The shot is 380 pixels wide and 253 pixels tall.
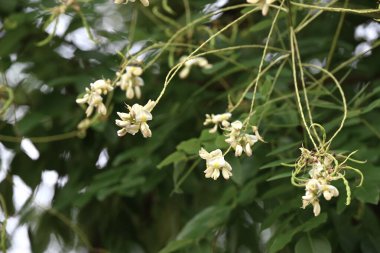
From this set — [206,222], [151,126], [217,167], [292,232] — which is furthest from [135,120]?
[151,126]

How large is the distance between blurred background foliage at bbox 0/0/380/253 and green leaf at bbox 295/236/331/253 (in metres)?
0.19

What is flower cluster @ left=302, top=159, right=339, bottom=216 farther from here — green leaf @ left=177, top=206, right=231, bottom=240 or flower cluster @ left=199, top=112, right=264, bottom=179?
green leaf @ left=177, top=206, right=231, bottom=240

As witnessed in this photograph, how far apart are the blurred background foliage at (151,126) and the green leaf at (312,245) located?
0.19 m

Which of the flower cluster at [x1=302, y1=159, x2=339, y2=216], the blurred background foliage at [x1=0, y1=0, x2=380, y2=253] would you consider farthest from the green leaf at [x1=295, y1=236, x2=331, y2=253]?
the flower cluster at [x1=302, y1=159, x2=339, y2=216]

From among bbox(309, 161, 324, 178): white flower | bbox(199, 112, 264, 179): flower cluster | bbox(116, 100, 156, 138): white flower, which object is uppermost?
bbox(116, 100, 156, 138): white flower

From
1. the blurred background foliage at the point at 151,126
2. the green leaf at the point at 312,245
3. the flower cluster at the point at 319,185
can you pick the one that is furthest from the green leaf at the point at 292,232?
the flower cluster at the point at 319,185

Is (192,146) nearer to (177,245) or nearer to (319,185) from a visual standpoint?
(177,245)

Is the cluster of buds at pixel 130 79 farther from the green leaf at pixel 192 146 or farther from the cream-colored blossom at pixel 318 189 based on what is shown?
the cream-colored blossom at pixel 318 189

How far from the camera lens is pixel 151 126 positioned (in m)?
1.81

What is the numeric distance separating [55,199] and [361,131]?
2.67 ft

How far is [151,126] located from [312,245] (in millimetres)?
673

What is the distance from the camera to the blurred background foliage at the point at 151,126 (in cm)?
150

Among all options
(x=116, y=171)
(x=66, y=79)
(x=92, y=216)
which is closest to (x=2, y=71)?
(x=66, y=79)

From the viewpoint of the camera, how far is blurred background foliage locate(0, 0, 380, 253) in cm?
150
